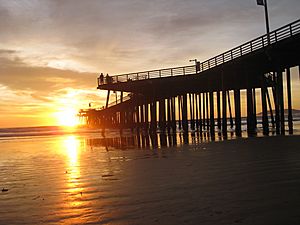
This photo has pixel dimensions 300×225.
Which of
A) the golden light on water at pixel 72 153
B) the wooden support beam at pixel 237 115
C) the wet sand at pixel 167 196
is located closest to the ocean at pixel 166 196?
the wet sand at pixel 167 196

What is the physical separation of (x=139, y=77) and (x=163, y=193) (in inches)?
1214

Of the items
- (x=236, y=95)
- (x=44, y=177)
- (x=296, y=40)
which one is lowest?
(x=44, y=177)

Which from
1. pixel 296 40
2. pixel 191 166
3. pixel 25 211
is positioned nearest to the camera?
pixel 25 211

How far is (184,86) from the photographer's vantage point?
36875mm

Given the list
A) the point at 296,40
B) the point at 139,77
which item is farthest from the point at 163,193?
the point at 139,77

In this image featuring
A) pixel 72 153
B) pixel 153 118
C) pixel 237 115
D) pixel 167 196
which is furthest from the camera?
pixel 153 118

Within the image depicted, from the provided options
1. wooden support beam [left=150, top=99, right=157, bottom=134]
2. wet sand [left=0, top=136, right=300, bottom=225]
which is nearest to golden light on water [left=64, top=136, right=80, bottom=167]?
wet sand [left=0, top=136, right=300, bottom=225]

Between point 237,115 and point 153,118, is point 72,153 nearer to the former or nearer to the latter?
point 237,115

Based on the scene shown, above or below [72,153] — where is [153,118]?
above

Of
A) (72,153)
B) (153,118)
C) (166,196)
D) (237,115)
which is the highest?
(153,118)

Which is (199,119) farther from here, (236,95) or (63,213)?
(63,213)

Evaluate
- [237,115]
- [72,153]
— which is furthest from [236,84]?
[72,153]

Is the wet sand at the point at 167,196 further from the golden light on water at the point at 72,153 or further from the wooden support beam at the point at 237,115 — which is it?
the wooden support beam at the point at 237,115

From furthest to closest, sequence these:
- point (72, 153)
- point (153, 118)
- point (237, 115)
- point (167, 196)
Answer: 1. point (153, 118)
2. point (237, 115)
3. point (72, 153)
4. point (167, 196)
